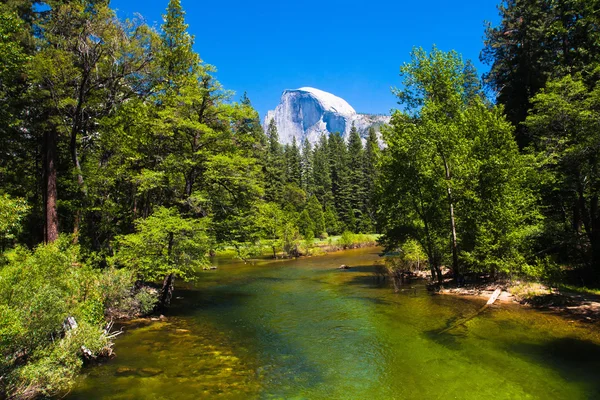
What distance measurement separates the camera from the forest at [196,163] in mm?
16188

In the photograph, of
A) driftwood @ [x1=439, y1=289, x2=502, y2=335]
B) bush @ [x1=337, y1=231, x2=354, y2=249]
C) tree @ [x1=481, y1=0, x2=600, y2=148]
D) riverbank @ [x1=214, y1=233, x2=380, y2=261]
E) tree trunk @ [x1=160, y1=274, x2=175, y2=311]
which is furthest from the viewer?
bush @ [x1=337, y1=231, x2=354, y2=249]

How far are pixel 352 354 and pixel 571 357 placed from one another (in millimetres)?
6368

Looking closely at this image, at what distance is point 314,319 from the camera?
15.7 metres

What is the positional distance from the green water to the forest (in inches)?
120

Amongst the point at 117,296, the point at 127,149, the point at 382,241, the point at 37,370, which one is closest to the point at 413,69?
the point at 382,241

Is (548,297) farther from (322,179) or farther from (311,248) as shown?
(322,179)

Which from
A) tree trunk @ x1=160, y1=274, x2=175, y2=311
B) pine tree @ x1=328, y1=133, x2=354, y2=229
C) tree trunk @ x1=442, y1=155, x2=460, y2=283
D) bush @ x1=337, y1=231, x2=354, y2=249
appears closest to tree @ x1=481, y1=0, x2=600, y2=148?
tree trunk @ x1=442, y1=155, x2=460, y2=283

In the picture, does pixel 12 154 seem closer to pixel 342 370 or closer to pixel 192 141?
pixel 192 141

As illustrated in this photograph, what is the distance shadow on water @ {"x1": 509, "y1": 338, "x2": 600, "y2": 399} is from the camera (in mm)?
8719

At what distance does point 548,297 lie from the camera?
15.5m

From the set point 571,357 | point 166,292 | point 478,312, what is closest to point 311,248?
point 166,292

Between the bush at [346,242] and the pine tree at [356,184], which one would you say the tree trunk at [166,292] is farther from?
the pine tree at [356,184]

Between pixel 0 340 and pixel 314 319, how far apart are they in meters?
11.5

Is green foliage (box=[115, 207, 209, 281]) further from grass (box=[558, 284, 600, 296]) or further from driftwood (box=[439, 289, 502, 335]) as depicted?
grass (box=[558, 284, 600, 296])
